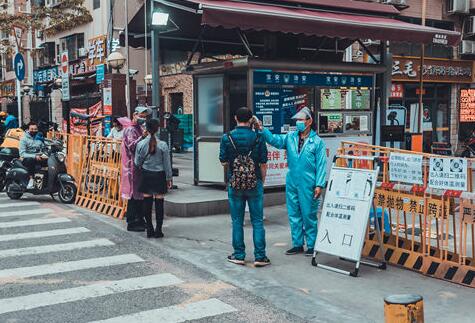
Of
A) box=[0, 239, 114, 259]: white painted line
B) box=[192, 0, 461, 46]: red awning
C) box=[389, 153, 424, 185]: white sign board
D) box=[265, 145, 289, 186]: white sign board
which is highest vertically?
box=[192, 0, 461, 46]: red awning

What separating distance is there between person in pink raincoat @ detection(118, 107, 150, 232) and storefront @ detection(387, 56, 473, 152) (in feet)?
51.0

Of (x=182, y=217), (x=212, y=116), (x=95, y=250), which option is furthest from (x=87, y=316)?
(x=212, y=116)

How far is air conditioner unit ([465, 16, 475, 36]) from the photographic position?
24.2 meters

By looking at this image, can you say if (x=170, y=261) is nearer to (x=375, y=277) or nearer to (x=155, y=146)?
(x=155, y=146)

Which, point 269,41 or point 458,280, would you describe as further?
point 269,41

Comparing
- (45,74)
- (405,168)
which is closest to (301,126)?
(405,168)

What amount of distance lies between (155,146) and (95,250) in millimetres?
1718

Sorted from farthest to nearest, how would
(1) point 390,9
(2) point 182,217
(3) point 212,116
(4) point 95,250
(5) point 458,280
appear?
(1) point 390,9
(3) point 212,116
(2) point 182,217
(4) point 95,250
(5) point 458,280

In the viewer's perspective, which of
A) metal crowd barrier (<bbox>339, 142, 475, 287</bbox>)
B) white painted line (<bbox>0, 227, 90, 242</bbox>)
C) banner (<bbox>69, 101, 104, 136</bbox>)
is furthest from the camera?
banner (<bbox>69, 101, 104, 136</bbox>)

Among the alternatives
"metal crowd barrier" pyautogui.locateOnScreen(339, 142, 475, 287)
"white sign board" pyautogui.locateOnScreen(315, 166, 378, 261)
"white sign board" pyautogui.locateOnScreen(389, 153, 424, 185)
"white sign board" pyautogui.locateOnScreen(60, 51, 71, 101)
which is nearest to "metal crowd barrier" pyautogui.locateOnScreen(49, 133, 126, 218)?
"white sign board" pyautogui.locateOnScreen(60, 51, 71, 101)

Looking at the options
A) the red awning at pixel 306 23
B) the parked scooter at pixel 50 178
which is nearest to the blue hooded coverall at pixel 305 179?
the red awning at pixel 306 23

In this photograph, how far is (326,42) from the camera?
49.0 ft

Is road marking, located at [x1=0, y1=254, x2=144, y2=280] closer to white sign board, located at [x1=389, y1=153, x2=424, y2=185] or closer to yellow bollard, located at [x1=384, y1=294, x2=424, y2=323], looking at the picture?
white sign board, located at [x1=389, y1=153, x2=424, y2=185]

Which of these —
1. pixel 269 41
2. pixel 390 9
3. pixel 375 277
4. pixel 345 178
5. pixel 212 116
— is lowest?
pixel 375 277
